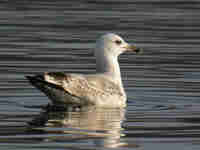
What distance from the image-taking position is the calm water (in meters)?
13.2

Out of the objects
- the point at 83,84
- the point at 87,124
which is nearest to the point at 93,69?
the point at 83,84

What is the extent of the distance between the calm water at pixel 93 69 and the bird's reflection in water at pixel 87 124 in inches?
0.6

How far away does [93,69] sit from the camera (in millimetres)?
20344

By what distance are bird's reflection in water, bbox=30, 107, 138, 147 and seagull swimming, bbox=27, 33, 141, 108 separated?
1.03 ft

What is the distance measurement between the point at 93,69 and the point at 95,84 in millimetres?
3683

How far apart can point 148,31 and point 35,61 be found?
542 centimetres

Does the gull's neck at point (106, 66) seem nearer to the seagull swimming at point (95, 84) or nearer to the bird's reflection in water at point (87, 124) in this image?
the seagull swimming at point (95, 84)

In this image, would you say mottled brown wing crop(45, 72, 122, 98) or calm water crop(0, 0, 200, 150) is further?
mottled brown wing crop(45, 72, 122, 98)

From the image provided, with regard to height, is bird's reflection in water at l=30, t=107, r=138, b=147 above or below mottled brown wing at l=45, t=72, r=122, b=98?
below

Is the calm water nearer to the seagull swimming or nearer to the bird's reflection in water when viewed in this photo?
the bird's reflection in water

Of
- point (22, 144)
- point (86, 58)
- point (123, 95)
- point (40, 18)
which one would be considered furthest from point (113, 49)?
point (40, 18)

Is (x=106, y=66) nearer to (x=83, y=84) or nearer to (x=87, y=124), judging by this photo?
(x=83, y=84)

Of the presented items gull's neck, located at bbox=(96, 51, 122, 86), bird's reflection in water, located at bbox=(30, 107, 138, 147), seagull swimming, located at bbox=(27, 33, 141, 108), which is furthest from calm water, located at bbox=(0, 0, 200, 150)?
gull's neck, located at bbox=(96, 51, 122, 86)

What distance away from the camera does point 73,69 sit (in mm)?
20016
